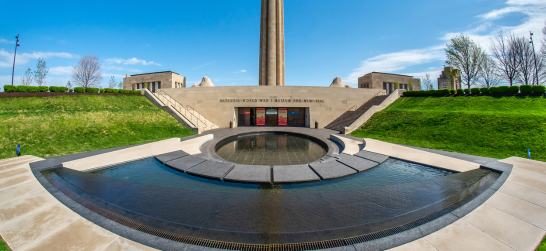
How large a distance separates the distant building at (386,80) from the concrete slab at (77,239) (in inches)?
1940

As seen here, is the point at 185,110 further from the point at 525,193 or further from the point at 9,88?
the point at 525,193

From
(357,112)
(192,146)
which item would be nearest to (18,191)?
(192,146)

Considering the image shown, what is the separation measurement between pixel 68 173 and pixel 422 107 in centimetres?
2787

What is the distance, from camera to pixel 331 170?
22.8 ft

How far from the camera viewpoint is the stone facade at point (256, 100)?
24906mm

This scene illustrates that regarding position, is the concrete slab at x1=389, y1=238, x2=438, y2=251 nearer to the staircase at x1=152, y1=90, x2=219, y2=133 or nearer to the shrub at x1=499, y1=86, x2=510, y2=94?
the staircase at x1=152, y1=90, x2=219, y2=133

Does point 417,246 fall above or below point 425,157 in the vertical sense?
below

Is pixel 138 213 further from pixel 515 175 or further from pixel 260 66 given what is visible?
pixel 260 66

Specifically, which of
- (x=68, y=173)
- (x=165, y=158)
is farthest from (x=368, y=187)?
(x=68, y=173)

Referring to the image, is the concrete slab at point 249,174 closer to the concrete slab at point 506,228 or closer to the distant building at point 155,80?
the concrete slab at point 506,228

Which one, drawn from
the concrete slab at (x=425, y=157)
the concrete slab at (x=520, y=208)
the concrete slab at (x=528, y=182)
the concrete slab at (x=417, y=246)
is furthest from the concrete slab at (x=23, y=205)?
the concrete slab at (x=528, y=182)

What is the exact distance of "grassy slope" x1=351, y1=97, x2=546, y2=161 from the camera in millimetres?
10531

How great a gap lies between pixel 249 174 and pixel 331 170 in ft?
9.65

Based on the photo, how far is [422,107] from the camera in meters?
21.1
